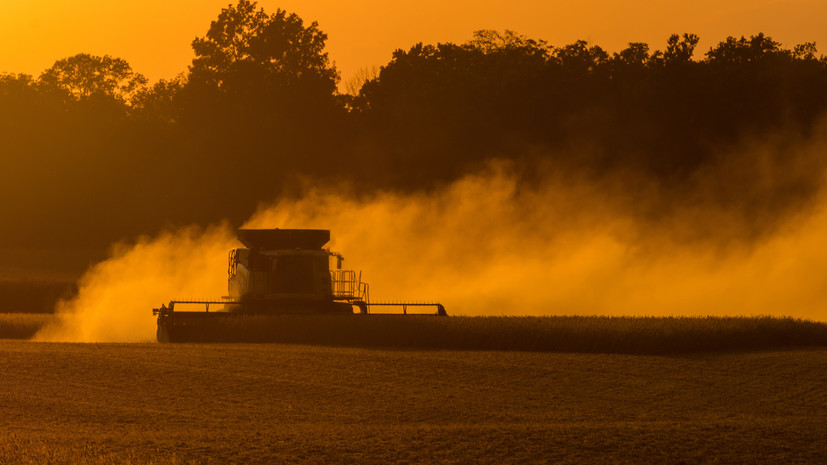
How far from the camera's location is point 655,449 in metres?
20.2

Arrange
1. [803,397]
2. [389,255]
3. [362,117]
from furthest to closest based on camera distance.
Result: [362,117], [389,255], [803,397]

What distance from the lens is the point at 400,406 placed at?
25.1 metres

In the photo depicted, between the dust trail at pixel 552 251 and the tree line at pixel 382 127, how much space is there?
3.51ft

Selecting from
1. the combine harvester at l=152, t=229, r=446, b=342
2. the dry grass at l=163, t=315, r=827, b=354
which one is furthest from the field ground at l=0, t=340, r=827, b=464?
the combine harvester at l=152, t=229, r=446, b=342

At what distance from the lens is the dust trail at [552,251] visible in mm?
54656

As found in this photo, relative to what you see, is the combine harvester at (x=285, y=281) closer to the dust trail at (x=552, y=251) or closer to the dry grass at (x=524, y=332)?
the dry grass at (x=524, y=332)

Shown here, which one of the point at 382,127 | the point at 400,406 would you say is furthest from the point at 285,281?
the point at 382,127

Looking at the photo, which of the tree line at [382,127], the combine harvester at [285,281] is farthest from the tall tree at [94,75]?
the combine harvester at [285,281]

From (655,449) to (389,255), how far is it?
4296 cm

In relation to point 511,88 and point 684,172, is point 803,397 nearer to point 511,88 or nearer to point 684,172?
point 684,172

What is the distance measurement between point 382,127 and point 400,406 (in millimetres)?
65944

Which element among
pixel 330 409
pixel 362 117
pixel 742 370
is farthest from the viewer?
pixel 362 117

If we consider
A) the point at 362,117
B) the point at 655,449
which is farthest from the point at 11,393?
the point at 362,117

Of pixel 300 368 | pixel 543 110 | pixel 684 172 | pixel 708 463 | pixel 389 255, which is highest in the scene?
pixel 543 110
